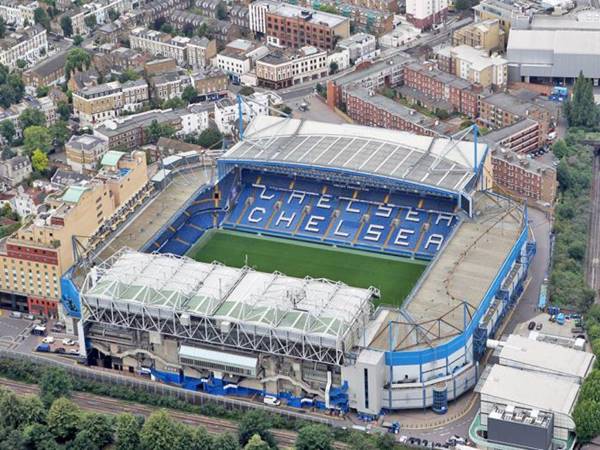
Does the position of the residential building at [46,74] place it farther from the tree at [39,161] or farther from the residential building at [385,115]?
the residential building at [385,115]

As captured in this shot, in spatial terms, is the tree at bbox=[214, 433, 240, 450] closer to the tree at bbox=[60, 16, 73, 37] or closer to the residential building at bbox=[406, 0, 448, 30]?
the residential building at bbox=[406, 0, 448, 30]

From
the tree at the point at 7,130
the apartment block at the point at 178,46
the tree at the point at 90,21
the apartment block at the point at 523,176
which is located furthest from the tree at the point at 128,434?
the tree at the point at 90,21

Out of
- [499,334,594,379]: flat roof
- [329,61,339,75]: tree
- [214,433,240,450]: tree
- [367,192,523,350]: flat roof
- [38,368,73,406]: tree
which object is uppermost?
[367,192,523,350]: flat roof

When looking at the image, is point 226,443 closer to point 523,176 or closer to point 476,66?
point 523,176

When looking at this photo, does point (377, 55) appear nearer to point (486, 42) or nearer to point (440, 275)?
point (486, 42)

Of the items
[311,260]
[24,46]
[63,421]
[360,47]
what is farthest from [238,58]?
[63,421]

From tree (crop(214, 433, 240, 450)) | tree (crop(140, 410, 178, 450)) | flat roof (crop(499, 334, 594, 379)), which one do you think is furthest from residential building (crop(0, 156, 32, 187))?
flat roof (crop(499, 334, 594, 379))
